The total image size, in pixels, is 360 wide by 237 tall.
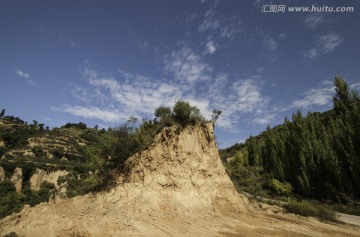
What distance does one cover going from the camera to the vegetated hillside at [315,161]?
77.3 ft

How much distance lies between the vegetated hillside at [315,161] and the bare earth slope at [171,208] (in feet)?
16.0

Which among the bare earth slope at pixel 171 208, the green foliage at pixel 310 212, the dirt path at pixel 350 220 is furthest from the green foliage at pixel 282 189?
the bare earth slope at pixel 171 208

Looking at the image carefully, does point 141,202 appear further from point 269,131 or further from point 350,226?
point 269,131

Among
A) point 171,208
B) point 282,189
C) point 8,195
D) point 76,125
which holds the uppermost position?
point 76,125

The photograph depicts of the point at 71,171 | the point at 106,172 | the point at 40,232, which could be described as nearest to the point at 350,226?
the point at 106,172

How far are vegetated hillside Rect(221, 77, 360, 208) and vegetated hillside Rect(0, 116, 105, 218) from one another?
79.2 ft

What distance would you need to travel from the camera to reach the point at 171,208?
12.3 m

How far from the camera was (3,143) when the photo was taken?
2643 inches

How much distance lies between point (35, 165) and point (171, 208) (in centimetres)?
5233

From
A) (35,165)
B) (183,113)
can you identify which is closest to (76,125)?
(35,165)

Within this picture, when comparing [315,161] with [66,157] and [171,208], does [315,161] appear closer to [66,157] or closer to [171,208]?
[171,208]

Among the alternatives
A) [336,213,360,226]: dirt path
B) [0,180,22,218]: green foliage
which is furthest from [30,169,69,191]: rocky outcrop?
[336,213,360,226]: dirt path

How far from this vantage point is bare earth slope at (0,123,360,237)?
10719 mm

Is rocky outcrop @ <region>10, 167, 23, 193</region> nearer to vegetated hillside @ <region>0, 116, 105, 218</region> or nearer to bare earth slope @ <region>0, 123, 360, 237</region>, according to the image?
vegetated hillside @ <region>0, 116, 105, 218</region>
